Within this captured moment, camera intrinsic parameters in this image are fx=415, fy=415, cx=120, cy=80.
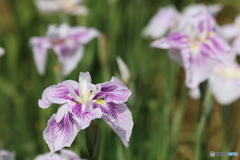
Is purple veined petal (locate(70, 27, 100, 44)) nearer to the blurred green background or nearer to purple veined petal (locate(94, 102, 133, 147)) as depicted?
the blurred green background

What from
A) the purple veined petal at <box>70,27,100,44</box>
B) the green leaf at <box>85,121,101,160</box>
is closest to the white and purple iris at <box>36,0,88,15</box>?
the purple veined petal at <box>70,27,100,44</box>

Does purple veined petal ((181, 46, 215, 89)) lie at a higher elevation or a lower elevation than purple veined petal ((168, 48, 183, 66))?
lower

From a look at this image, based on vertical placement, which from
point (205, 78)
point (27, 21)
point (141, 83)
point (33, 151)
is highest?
point (27, 21)

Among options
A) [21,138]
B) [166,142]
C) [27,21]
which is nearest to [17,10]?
[27,21]

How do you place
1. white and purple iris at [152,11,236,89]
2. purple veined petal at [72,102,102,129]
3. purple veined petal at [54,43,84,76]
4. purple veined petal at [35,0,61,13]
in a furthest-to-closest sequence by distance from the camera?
1. purple veined petal at [35,0,61,13]
2. purple veined petal at [54,43,84,76]
3. white and purple iris at [152,11,236,89]
4. purple veined petal at [72,102,102,129]

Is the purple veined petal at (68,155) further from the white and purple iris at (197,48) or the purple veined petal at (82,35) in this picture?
the purple veined petal at (82,35)

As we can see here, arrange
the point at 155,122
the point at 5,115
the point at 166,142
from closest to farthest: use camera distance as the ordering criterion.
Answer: the point at 166,142
the point at 155,122
the point at 5,115

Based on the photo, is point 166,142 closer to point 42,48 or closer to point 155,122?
point 155,122
